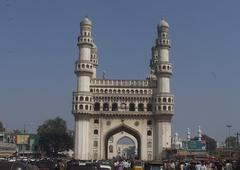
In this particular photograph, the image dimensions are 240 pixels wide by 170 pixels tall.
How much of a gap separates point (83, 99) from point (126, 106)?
306 inches

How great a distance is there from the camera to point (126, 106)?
81062mm

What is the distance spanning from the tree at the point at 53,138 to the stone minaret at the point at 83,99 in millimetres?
20411

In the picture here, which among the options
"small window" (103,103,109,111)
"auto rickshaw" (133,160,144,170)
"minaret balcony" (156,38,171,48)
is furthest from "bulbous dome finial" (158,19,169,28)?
"auto rickshaw" (133,160,144,170)

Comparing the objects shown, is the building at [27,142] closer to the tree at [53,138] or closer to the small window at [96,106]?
the tree at [53,138]

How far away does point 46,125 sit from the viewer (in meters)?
103

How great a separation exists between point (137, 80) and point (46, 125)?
30.0 meters


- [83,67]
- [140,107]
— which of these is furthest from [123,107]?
[83,67]

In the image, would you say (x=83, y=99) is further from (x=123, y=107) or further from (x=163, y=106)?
(x=163, y=106)

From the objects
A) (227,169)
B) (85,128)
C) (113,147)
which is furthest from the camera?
(113,147)

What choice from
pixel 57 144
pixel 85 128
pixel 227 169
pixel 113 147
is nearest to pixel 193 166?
pixel 227 169

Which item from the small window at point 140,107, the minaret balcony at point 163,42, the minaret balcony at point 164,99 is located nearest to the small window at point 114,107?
the small window at point 140,107

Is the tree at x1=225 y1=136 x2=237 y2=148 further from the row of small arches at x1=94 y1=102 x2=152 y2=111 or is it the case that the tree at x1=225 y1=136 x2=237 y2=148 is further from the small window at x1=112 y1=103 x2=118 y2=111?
the small window at x1=112 y1=103 x2=118 y2=111

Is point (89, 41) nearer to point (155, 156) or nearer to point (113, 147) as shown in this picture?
point (155, 156)

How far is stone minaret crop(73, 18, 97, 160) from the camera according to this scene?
254 feet
